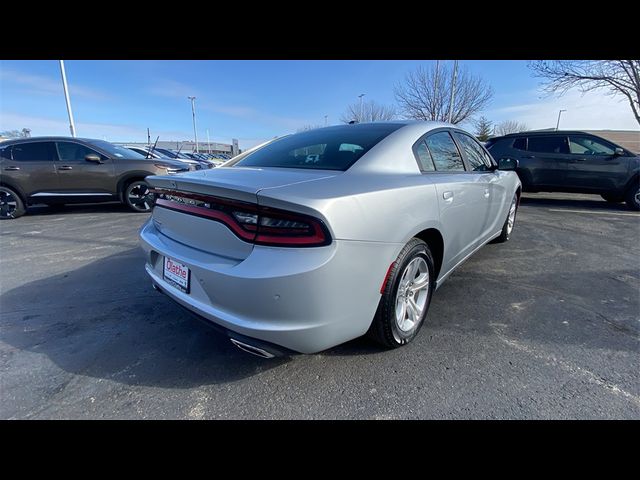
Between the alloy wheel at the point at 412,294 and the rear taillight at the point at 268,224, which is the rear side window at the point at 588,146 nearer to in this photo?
the alloy wheel at the point at 412,294

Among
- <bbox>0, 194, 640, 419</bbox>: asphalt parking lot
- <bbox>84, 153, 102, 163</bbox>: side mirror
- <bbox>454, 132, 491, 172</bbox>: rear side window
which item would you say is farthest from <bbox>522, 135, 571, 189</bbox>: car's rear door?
<bbox>84, 153, 102, 163</bbox>: side mirror

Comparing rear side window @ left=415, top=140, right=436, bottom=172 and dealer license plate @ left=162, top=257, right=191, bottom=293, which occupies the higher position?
Result: rear side window @ left=415, top=140, right=436, bottom=172

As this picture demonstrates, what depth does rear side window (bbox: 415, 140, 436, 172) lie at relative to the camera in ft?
7.84

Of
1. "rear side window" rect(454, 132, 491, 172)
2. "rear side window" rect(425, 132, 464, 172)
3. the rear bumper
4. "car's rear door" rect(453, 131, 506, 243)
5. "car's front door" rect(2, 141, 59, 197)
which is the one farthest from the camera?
"car's front door" rect(2, 141, 59, 197)

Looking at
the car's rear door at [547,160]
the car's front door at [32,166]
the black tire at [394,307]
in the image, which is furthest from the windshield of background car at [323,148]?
the car's rear door at [547,160]

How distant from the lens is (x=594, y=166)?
25.0 ft

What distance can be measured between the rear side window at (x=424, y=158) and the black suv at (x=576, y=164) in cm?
749

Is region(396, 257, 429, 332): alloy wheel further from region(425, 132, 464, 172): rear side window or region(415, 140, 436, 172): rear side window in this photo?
region(425, 132, 464, 172): rear side window

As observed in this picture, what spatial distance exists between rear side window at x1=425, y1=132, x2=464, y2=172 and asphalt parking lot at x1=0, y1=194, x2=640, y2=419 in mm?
1234

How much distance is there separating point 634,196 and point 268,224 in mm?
9916

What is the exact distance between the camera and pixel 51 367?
81.1 inches

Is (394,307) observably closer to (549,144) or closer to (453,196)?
(453,196)

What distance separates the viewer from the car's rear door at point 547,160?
7.94 metres
